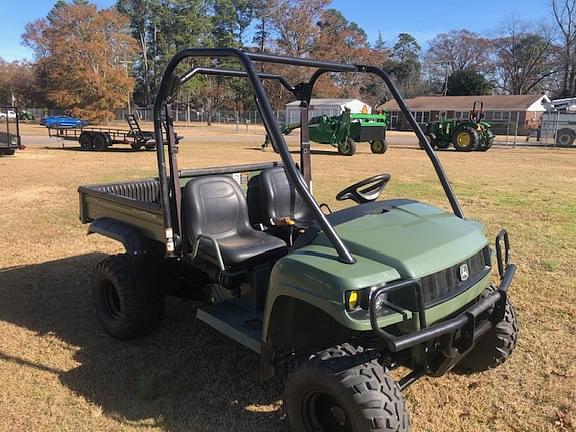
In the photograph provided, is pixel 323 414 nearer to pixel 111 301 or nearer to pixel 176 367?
pixel 176 367

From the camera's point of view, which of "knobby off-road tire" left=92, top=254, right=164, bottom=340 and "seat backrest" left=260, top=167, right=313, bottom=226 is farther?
"seat backrest" left=260, top=167, right=313, bottom=226

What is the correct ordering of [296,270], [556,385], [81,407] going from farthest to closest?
[556,385]
[81,407]
[296,270]

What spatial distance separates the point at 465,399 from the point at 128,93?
4560 cm

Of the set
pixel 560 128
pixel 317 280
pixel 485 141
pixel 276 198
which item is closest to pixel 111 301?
pixel 276 198

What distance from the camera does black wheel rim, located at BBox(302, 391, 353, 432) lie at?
2.48 m

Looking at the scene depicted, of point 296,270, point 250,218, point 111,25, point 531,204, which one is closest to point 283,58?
point 296,270

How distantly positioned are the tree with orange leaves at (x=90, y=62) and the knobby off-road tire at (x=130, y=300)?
43.1 meters

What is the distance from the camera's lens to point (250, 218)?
167 inches

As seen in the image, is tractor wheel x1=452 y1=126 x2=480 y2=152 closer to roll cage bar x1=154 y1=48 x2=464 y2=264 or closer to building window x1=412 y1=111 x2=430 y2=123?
roll cage bar x1=154 y1=48 x2=464 y2=264


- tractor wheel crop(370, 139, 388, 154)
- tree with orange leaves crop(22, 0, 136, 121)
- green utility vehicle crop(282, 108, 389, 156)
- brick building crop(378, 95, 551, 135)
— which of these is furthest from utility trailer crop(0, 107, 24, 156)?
brick building crop(378, 95, 551, 135)

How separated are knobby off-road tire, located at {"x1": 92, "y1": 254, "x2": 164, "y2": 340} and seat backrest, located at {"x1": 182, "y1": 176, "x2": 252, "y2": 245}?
52 centimetres

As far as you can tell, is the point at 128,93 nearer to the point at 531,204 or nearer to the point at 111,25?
the point at 111,25

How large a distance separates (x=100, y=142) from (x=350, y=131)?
941 cm

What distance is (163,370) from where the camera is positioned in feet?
11.1
